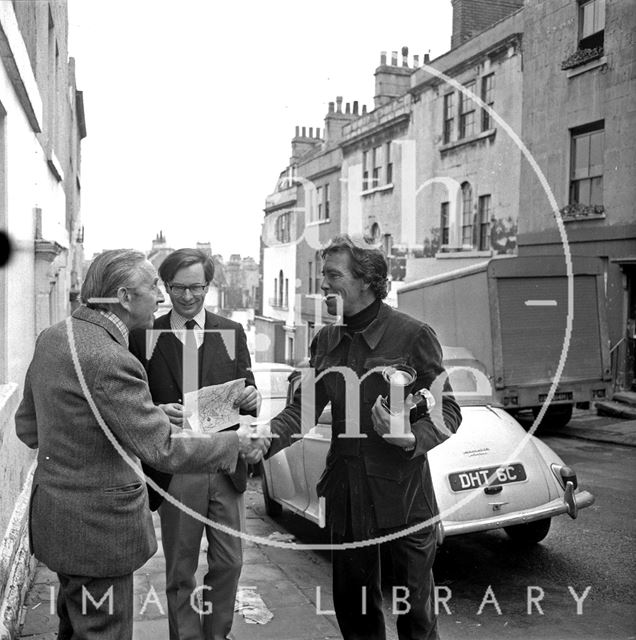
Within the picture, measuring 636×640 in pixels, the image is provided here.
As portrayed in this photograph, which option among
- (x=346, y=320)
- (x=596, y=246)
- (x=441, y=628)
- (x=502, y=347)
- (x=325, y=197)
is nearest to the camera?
(x=346, y=320)

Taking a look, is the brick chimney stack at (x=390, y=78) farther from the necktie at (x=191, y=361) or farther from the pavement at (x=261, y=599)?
the necktie at (x=191, y=361)

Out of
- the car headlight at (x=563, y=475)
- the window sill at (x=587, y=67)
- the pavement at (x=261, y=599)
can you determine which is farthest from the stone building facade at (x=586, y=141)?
the pavement at (x=261, y=599)

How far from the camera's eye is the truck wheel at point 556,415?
43.8ft

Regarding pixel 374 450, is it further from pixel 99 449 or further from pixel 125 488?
pixel 99 449

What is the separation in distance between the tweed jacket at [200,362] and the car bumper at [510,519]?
1.88 meters

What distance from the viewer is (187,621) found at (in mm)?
4004

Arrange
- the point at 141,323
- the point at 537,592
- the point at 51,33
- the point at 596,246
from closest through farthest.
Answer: the point at 141,323 < the point at 537,592 < the point at 51,33 < the point at 596,246

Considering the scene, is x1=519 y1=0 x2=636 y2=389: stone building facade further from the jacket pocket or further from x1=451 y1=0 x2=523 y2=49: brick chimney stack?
the jacket pocket

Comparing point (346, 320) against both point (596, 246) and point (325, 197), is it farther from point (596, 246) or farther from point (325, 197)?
point (325, 197)

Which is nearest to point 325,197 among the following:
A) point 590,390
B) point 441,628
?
point 590,390

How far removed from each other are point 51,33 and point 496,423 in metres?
7.90

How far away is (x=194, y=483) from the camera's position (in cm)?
404

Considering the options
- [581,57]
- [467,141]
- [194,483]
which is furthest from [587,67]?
[194,483]

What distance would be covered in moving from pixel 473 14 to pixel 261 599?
21.5m
